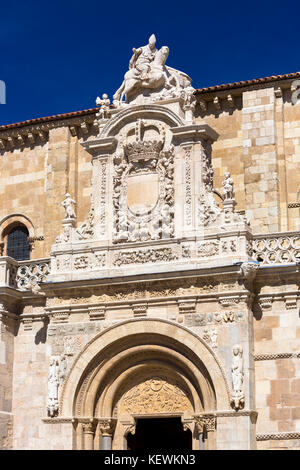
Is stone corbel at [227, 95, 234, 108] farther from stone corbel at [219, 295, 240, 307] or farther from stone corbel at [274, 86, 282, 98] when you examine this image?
stone corbel at [219, 295, 240, 307]

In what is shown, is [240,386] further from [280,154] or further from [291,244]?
[280,154]

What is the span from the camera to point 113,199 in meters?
27.3

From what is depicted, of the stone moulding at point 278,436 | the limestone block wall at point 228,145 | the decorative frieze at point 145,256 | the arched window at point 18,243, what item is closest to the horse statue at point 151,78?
the decorative frieze at point 145,256

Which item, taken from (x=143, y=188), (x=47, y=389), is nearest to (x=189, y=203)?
(x=143, y=188)

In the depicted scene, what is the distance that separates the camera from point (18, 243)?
116 feet

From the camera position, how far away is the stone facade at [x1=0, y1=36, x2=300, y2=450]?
2473 centimetres

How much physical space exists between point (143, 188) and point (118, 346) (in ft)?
14.3

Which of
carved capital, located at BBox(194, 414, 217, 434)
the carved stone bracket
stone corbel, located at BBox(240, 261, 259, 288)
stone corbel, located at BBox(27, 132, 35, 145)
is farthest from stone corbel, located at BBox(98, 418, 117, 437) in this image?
stone corbel, located at BBox(27, 132, 35, 145)

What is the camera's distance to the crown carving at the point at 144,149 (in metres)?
27.2

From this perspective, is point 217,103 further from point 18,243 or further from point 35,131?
point 18,243

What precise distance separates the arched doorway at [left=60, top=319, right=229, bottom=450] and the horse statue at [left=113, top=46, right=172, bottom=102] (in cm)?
664

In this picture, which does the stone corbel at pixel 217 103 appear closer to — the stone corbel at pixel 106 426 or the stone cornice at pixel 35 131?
the stone cornice at pixel 35 131

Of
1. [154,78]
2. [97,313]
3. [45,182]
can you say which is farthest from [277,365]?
[45,182]

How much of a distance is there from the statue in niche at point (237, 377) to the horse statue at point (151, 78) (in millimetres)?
7793
